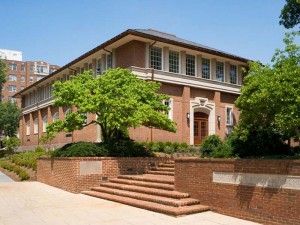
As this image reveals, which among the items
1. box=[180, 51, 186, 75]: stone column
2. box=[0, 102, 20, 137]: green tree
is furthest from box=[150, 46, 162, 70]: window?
box=[0, 102, 20, 137]: green tree

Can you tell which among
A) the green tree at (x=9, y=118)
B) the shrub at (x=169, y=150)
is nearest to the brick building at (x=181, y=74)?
the shrub at (x=169, y=150)

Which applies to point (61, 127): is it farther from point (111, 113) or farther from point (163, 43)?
A: point (163, 43)

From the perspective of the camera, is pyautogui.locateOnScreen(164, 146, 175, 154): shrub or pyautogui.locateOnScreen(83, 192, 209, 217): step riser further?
pyautogui.locateOnScreen(164, 146, 175, 154): shrub

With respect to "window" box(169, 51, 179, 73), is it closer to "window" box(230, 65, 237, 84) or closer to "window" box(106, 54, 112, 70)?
"window" box(106, 54, 112, 70)

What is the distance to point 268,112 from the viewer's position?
9453 mm

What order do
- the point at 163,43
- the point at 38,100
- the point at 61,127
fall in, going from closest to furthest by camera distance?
the point at 61,127, the point at 163,43, the point at 38,100

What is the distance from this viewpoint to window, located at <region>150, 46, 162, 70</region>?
82.6 ft

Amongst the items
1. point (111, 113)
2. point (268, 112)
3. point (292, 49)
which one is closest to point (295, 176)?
point (268, 112)

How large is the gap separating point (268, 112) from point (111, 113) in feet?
24.8

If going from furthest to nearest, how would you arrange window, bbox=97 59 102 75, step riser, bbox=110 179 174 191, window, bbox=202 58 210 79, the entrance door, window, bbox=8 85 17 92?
Result: window, bbox=8 85 17 92, window, bbox=202 58 210 79, window, bbox=97 59 102 75, the entrance door, step riser, bbox=110 179 174 191

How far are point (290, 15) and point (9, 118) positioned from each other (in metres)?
46.1

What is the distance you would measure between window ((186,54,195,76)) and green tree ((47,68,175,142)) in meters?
9.67

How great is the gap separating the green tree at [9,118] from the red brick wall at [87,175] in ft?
122

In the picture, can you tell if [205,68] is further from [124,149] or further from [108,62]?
[124,149]
